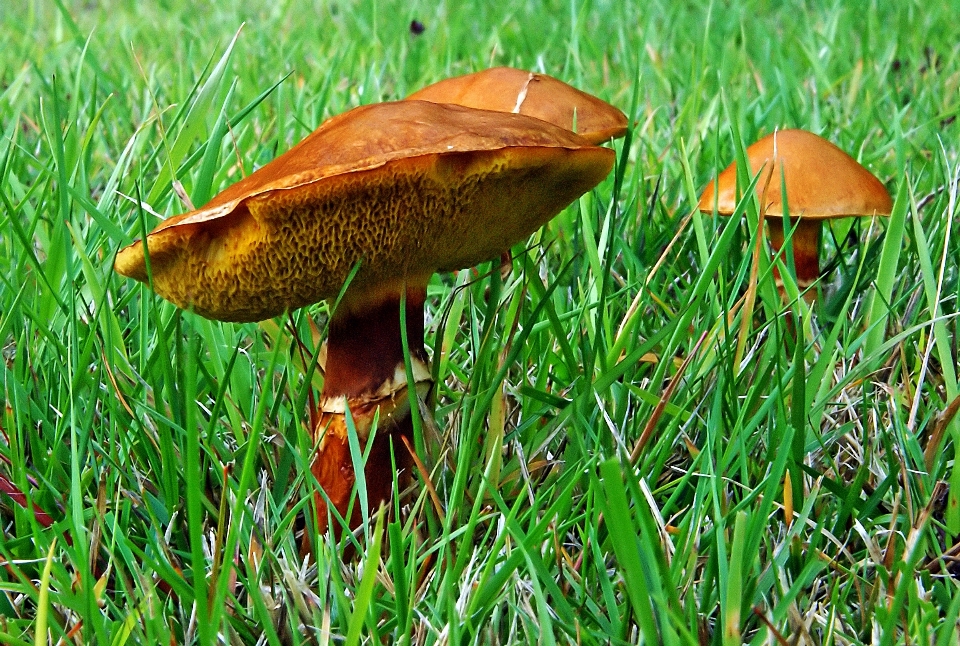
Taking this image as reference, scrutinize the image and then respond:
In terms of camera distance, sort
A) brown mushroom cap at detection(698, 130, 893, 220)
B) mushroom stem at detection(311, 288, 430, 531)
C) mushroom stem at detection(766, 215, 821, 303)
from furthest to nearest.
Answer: mushroom stem at detection(766, 215, 821, 303) → brown mushroom cap at detection(698, 130, 893, 220) → mushroom stem at detection(311, 288, 430, 531)

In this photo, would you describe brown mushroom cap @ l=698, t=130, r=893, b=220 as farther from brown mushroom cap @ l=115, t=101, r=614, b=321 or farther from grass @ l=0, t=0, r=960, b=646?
brown mushroom cap @ l=115, t=101, r=614, b=321

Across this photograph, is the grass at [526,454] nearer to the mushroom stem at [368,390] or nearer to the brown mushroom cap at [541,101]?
the mushroom stem at [368,390]

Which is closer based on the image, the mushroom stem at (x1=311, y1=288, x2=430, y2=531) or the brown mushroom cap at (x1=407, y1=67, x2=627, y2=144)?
the mushroom stem at (x1=311, y1=288, x2=430, y2=531)

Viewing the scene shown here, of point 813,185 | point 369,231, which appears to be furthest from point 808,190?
point 369,231

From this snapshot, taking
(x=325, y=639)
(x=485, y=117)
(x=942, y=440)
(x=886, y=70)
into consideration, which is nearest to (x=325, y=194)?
(x=485, y=117)

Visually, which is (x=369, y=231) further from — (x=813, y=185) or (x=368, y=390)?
(x=813, y=185)

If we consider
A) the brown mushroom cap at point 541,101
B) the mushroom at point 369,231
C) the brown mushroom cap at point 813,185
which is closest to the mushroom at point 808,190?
the brown mushroom cap at point 813,185

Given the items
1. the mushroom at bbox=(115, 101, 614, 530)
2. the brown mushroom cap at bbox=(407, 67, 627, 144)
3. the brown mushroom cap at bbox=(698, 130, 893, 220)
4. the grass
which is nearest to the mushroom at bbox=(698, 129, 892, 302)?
the brown mushroom cap at bbox=(698, 130, 893, 220)
